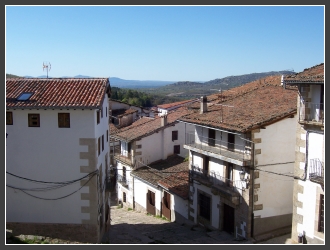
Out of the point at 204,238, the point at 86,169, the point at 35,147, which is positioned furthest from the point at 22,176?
the point at 204,238

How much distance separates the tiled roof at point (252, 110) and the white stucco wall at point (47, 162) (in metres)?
8.12

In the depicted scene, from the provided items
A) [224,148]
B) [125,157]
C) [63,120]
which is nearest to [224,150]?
[224,148]

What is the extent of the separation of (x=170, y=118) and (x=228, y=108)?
11188 mm

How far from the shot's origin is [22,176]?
19.9 m

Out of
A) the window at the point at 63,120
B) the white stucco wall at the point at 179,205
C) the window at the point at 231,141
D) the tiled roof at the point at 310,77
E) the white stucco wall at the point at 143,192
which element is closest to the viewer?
the tiled roof at the point at 310,77

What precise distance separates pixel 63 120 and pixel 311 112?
1143cm

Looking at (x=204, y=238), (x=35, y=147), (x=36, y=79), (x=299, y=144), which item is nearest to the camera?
(x=299, y=144)

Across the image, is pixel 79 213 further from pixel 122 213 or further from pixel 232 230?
pixel 122 213

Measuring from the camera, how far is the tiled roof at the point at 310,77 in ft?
53.0

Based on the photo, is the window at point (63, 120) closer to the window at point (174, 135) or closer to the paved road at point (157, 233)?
the paved road at point (157, 233)

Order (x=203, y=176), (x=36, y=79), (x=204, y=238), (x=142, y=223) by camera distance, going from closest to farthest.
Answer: (x=36, y=79) < (x=204, y=238) < (x=203, y=176) < (x=142, y=223)

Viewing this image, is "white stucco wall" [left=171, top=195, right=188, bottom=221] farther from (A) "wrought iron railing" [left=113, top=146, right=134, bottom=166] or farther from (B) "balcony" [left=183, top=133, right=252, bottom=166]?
(A) "wrought iron railing" [left=113, top=146, right=134, bottom=166]

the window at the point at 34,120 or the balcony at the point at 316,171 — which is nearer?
the balcony at the point at 316,171

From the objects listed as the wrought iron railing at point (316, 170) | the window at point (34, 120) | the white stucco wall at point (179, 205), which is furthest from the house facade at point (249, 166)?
the window at point (34, 120)
